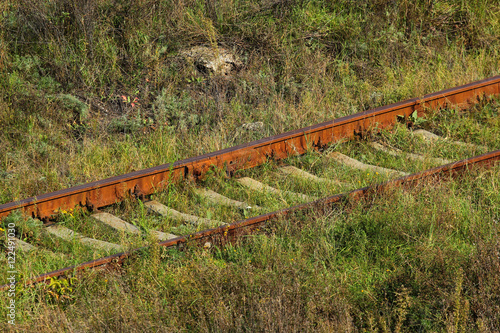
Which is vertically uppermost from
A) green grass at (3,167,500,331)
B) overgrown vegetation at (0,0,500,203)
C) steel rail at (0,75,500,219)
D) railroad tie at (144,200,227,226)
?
overgrown vegetation at (0,0,500,203)

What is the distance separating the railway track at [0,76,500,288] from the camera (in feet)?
14.2

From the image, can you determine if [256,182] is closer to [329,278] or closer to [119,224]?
[119,224]

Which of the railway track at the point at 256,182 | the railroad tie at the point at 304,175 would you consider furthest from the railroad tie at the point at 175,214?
the railroad tie at the point at 304,175

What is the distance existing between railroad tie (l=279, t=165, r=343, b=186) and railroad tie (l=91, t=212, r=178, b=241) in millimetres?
1478

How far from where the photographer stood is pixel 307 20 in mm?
8672

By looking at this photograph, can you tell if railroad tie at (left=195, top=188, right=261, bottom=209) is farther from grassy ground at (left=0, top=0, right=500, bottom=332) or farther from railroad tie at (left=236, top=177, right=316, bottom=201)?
railroad tie at (left=236, top=177, right=316, bottom=201)

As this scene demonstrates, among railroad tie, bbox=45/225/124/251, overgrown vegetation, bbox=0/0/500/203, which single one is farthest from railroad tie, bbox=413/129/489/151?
railroad tie, bbox=45/225/124/251

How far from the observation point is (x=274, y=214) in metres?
4.30

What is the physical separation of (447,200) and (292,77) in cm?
Result: 360

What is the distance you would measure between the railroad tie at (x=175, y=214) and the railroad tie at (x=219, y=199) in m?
0.32

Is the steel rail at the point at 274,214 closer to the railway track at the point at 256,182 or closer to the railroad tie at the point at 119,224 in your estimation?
the railway track at the point at 256,182

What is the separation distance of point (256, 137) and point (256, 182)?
1067mm

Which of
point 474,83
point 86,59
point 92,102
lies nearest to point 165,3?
point 86,59

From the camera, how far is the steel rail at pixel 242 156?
4.71 metres
